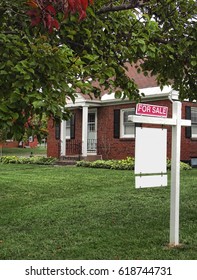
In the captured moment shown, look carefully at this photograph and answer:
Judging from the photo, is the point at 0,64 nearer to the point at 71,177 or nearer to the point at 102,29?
the point at 102,29

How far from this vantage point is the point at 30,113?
3859mm

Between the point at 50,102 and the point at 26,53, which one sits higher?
Result: the point at 26,53

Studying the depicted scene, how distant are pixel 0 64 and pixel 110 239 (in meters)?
3.01

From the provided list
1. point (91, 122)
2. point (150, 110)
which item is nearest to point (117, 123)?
point (91, 122)

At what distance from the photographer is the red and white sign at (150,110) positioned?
502cm

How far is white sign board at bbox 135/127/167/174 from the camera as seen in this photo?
16.6ft

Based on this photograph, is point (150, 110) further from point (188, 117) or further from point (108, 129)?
point (108, 129)

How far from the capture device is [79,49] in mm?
5344

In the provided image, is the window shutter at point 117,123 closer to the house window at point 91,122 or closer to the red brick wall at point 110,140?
the red brick wall at point 110,140

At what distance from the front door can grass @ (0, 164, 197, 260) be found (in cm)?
1063

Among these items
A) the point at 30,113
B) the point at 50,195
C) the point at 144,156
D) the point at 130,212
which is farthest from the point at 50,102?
the point at 50,195

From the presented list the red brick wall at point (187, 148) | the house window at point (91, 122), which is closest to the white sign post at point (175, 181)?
the red brick wall at point (187, 148)

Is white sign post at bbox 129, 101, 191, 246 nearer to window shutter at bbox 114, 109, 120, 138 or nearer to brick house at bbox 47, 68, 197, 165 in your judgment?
brick house at bbox 47, 68, 197, 165

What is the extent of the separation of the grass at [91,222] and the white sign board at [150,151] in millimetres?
1003
